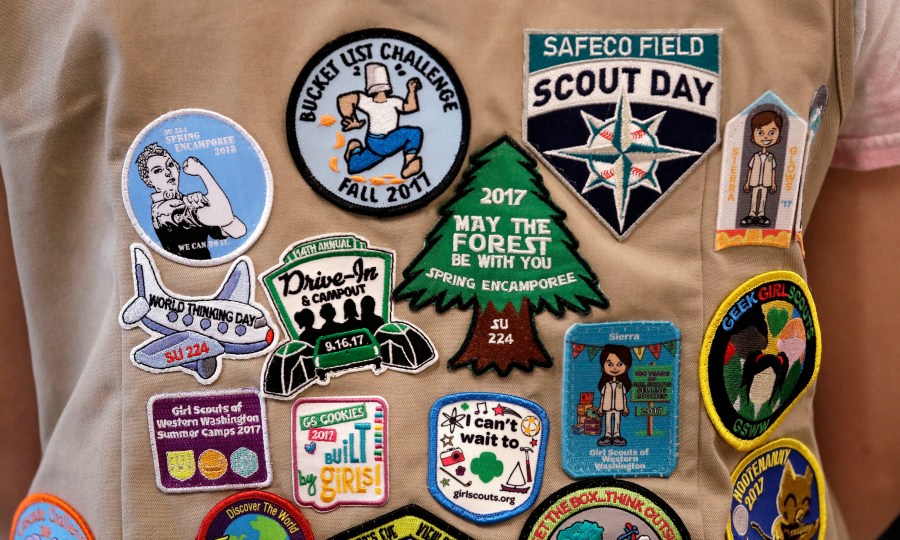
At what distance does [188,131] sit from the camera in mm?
633

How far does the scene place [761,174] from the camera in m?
0.66

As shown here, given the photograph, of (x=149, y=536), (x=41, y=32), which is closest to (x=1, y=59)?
(x=41, y=32)

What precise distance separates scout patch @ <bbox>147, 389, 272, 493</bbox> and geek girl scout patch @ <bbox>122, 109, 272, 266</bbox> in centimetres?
12

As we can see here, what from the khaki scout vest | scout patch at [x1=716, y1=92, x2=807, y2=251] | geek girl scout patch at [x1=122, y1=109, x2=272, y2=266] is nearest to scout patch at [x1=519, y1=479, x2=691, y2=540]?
the khaki scout vest

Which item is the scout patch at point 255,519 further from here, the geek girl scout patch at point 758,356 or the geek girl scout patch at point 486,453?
the geek girl scout patch at point 758,356


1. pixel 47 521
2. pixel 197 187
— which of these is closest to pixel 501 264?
pixel 197 187

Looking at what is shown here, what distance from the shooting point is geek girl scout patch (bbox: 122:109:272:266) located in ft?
2.07

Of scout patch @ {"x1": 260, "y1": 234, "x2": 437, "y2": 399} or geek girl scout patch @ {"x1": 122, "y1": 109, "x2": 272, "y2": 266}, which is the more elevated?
geek girl scout patch @ {"x1": 122, "y1": 109, "x2": 272, "y2": 266}

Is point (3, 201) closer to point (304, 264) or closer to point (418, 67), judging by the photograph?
point (304, 264)

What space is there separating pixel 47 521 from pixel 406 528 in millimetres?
332

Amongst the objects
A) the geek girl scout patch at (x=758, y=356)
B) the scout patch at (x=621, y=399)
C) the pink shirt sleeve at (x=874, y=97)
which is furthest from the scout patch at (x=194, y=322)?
the pink shirt sleeve at (x=874, y=97)

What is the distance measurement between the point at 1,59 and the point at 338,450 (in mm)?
423

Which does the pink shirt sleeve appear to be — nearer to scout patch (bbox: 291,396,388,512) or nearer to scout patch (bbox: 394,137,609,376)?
scout patch (bbox: 394,137,609,376)

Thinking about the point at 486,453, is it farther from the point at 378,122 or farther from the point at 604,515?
the point at 378,122
